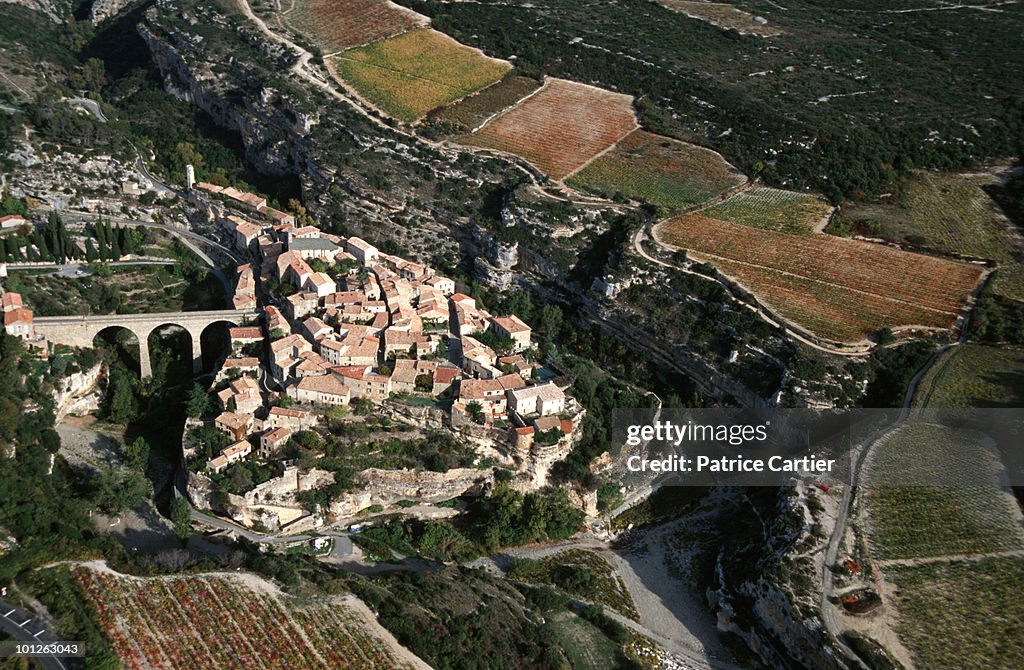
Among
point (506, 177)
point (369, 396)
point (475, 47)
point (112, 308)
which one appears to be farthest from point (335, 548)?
point (475, 47)

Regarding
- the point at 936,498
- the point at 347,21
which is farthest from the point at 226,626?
the point at 347,21

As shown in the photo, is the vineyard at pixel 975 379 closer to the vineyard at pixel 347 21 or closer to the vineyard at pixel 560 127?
the vineyard at pixel 560 127

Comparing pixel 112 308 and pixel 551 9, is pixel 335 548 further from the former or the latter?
pixel 551 9

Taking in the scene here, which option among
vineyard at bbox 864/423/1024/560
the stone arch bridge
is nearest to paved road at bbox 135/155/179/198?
the stone arch bridge

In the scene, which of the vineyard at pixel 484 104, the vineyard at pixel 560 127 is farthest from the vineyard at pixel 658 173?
the vineyard at pixel 484 104

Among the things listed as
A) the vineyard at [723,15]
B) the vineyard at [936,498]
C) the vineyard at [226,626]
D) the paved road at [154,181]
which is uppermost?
the vineyard at [723,15]

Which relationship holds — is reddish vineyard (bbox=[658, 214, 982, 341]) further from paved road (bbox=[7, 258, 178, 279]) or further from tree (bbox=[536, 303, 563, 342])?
paved road (bbox=[7, 258, 178, 279])

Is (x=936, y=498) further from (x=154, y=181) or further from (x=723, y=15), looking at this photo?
(x=723, y=15)
